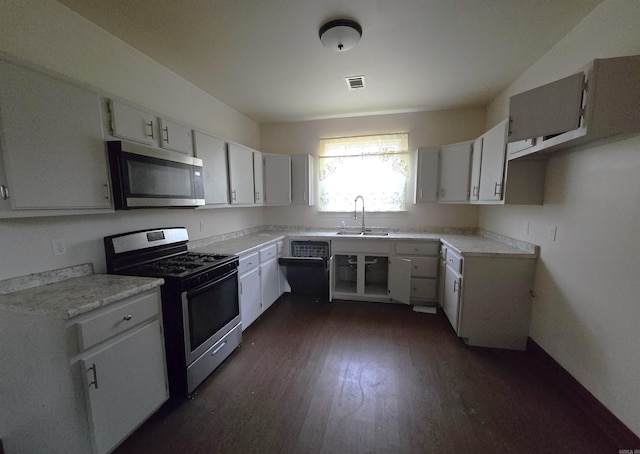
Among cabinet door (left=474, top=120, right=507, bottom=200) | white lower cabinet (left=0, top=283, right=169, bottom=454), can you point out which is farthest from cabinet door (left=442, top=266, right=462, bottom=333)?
white lower cabinet (left=0, top=283, right=169, bottom=454)

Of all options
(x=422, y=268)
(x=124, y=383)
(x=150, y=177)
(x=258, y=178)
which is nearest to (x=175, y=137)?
(x=150, y=177)

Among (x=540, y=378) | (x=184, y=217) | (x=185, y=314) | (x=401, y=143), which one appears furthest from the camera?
(x=401, y=143)

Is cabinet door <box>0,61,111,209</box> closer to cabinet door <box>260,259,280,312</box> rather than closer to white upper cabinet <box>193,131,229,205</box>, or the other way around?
white upper cabinet <box>193,131,229,205</box>

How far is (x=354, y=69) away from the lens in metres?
2.39

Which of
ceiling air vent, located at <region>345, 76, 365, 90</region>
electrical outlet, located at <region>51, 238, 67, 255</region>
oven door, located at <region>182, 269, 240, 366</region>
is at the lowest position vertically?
oven door, located at <region>182, 269, 240, 366</region>

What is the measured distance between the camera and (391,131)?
3.66 metres

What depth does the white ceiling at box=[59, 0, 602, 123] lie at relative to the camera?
1.61 meters

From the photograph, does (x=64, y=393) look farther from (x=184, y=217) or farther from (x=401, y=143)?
(x=401, y=143)

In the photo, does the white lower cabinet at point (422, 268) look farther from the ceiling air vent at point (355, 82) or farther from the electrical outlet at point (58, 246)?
the electrical outlet at point (58, 246)

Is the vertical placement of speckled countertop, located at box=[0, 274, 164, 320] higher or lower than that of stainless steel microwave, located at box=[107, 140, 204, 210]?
lower

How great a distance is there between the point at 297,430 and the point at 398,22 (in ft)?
9.25

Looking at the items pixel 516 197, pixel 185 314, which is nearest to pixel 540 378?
pixel 516 197

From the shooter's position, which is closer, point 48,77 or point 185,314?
point 48,77

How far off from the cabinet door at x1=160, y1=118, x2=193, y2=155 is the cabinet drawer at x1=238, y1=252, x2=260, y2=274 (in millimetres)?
1141
